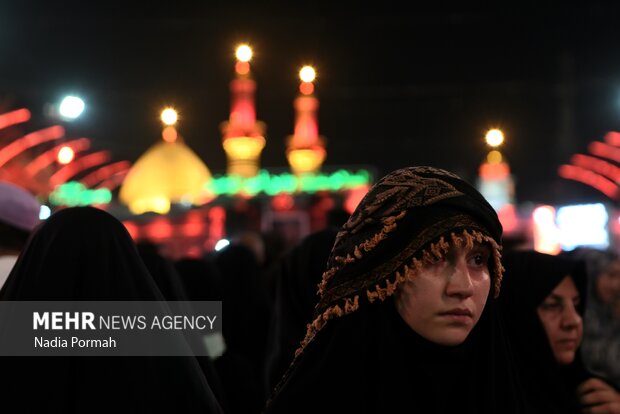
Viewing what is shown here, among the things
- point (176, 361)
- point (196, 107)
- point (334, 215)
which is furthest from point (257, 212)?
point (176, 361)

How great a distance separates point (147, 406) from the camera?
256 centimetres

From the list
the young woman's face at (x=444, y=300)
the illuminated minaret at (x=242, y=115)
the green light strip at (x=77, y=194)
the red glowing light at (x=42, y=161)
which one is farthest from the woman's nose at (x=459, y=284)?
the green light strip at (x=77, y=194)

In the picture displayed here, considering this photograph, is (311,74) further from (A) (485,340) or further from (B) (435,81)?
(B) (435,81)

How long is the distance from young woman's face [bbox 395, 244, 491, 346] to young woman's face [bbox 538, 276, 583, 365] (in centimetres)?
112

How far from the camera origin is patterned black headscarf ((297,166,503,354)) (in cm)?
249

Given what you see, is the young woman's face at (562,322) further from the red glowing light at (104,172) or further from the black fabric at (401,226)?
the red glowing light at (104,172)

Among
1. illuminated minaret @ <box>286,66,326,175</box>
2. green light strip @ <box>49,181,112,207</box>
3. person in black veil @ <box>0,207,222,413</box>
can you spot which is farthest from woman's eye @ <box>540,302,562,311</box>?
green light strip @ <box>49,181,112,207</box>

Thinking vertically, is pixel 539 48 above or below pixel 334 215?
above

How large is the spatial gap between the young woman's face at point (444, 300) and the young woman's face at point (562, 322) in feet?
3.69

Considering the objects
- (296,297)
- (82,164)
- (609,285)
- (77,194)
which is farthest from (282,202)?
(296,297)

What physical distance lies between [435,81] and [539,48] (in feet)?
4.20

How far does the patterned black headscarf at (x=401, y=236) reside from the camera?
2488mm

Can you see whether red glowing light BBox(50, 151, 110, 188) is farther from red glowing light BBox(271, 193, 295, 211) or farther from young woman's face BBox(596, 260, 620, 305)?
young woman's face BBox(596, 260, 620, 305)

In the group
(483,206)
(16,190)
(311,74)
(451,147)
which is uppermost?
(451,147)
